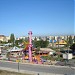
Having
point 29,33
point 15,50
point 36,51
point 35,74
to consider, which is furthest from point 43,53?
point 35,74

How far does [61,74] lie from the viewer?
2209cm

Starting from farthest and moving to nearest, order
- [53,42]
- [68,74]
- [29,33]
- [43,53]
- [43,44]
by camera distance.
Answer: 1. [53,42]
2. [43,44]
3. [43,53]
4. [29,33]
5. [68,74]

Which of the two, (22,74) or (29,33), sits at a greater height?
(29,33)

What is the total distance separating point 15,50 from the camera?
65.0 metres

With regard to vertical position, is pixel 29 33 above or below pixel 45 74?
above

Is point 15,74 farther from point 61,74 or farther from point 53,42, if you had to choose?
point 53,42

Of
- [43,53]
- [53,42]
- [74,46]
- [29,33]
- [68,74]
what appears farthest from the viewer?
[53,42]

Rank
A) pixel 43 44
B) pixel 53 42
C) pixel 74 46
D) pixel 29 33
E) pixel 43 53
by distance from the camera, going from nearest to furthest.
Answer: pixel 29 33
pixel 43 53
pixel 74 46
pixel 43 44
pixel 53 42

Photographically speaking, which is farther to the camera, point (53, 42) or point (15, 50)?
point (53, 42)

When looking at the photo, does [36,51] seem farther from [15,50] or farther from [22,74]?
[22,74]

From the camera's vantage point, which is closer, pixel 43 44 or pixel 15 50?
pixel 15 50

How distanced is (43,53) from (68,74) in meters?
38.4

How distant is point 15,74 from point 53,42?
79401 millimetres

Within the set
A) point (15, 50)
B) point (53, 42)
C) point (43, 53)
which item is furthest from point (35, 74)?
point (53, 42)
